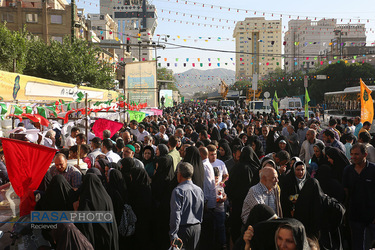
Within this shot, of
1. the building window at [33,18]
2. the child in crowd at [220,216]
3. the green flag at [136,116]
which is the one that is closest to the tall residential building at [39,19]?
the building window at [33,18]

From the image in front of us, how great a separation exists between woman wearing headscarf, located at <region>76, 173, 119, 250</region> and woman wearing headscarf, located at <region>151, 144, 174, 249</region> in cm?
151

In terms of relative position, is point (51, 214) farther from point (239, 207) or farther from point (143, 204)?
point (239, 207)

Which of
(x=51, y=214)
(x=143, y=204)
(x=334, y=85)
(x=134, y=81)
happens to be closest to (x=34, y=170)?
(x=51, y=214)

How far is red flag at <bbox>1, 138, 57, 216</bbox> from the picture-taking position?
4.52m

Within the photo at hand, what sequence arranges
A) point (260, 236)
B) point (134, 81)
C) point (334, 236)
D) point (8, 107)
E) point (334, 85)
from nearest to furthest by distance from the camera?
point (260, 236), point (334, 236), point (8, 107), point (134, 81), point (334, 85)

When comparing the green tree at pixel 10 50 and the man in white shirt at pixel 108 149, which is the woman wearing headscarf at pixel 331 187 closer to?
the man in white shirt at pixel 108 149

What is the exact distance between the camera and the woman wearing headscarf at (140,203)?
5.41 metres

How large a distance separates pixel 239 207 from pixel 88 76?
2489 cm

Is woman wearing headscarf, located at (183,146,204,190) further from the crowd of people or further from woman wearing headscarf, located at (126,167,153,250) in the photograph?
woman wearing headscarf, located at (126,167,153,250)

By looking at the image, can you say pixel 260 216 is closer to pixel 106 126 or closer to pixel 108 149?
pixel 108 149

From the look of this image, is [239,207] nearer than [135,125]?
Yes

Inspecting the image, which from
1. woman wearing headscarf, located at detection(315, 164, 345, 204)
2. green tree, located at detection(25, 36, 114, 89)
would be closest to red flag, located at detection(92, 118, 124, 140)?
woman wearing headscarf, located at detection(315, 164, 345, 204)

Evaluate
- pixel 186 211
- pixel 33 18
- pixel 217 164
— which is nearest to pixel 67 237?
pixel 186 211

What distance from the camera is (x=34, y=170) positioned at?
4582 mm
